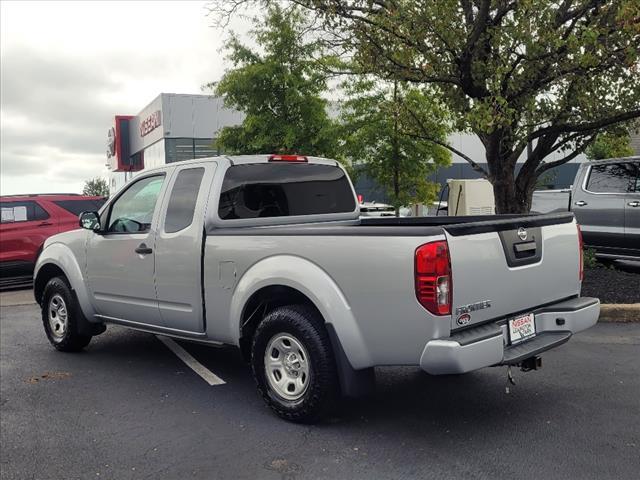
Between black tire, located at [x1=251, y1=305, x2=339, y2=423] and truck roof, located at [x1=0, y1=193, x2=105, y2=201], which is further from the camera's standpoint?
truck roof, located at [x1=0, y1=193, x2=105, y2=201]

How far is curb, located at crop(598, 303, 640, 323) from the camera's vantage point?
23.4 feet

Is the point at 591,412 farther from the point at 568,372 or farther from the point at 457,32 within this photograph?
the point at 457,32

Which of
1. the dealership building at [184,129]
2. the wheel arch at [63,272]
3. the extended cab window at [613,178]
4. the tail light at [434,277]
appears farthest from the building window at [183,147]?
the tail light at [434,277]

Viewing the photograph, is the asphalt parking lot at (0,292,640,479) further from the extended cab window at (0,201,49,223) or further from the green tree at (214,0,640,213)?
the extended cab window at (0,201,49,223)

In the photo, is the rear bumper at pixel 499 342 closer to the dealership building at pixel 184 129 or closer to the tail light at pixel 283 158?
the tail light at pixel 283 158

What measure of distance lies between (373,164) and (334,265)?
14.4 metres

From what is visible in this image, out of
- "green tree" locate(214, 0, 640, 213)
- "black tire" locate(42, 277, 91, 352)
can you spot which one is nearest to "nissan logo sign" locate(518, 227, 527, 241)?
"green tree" locate(214, 0, 640, 213)

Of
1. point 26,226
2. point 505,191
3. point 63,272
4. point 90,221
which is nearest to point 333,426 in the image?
point 90,221

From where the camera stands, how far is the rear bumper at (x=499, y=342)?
347 cm

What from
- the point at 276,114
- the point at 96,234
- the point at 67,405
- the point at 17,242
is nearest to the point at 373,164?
the point at 276,114

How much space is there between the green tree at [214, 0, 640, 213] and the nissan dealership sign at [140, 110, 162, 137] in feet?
102

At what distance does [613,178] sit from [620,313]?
11.4 feet

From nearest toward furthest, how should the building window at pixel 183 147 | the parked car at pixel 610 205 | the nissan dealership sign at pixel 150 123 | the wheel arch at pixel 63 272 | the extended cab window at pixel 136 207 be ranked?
the extended cab window at pixel 136 207 → the wheel arch at pixel 63 272 → the parked car at pixel 610 205 → the building window at pixel 183 147 → the nissan dealership sign at pixel 150 123

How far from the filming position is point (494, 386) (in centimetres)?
490
